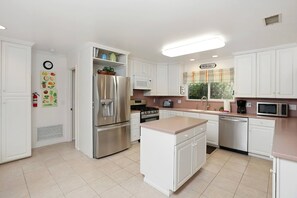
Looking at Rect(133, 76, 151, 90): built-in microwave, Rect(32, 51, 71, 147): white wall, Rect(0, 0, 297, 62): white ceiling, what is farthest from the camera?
Rect(133, 76, 151, 90): built-in microwave

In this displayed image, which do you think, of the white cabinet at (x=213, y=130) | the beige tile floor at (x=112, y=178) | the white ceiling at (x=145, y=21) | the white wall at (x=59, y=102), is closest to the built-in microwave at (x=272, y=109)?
the white cabinet at (x=213, y=130)

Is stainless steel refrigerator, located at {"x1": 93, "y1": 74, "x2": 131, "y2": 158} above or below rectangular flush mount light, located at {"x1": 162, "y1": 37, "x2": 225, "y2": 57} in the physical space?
below

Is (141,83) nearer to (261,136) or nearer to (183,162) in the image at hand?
(183,162)

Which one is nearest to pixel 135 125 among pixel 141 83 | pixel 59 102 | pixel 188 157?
pixel 141 83

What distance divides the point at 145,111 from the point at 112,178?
212 cm

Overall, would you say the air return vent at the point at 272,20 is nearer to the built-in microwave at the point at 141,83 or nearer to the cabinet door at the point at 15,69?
the built-in microwave at the point at 141,83

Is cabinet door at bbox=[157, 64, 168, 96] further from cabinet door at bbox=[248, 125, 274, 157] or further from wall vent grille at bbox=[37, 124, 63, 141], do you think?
wall vent grille at bbox=[37, 124, 63, 141]

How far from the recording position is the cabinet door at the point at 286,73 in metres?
2.92

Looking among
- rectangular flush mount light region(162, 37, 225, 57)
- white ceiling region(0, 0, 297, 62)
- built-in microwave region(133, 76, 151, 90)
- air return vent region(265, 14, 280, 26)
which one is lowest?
built-in microwave region(133, 76, 151, 90)

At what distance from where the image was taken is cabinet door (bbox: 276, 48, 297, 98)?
292 centimetres

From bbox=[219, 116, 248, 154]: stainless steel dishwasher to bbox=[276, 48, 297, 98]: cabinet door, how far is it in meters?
0.93

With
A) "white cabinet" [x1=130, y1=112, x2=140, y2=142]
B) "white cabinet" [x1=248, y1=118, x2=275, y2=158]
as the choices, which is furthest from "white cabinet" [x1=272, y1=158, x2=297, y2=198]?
"white cabinet" [x1=130, y1=112, x2=140, y2=142]

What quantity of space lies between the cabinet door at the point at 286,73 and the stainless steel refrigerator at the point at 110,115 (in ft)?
10.8

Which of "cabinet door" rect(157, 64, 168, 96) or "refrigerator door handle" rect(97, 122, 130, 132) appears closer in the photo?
"refrigerator door handle" rect(97, 122, 130, 132)
